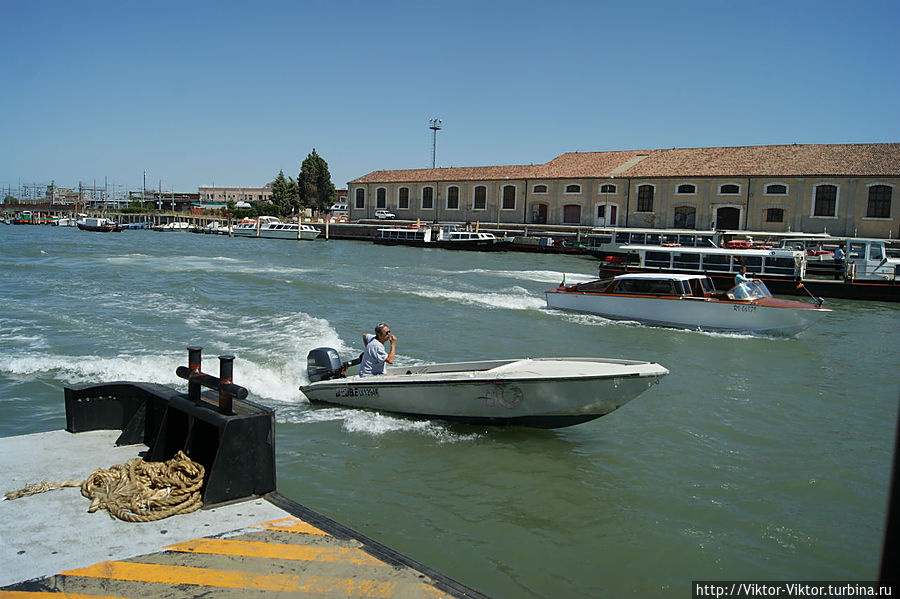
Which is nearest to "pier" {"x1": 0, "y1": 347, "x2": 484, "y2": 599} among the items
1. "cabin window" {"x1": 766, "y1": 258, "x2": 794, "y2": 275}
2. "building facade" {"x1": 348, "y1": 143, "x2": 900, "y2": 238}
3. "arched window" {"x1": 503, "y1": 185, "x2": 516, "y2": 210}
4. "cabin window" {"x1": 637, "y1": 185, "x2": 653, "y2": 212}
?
"cabin window" {"x1": 766, "y1": 258, "x2": 794, "y2": 275}

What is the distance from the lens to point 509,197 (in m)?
65.1

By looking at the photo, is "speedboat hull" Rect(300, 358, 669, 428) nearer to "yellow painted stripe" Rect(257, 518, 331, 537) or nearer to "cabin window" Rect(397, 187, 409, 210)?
"yellow painted stripe" Rect(257, 518, 331, 537)

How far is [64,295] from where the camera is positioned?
22.9 m

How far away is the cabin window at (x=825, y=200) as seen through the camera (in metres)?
46.9

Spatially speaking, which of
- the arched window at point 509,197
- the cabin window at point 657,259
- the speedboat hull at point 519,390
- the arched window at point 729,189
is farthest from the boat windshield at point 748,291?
the arched window at point 509,197

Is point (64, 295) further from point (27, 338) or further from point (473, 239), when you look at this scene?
point (473, 239)

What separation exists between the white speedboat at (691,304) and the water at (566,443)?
492mm

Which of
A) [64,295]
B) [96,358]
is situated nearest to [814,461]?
[96,358]

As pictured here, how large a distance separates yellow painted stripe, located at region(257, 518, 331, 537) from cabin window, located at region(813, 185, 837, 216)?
50611 mm

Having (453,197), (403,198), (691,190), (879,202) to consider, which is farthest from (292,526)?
(403,198)

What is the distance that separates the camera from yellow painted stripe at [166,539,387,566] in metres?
4.55

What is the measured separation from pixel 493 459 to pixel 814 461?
4.31 meters

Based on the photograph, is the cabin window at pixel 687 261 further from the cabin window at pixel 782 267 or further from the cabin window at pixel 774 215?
the cabin window at pixel 774 215

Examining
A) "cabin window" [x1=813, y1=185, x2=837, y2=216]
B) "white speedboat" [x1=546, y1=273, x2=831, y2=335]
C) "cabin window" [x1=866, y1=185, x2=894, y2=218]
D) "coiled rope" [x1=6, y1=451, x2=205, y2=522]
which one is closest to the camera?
"coiled rope" [x1=6, y1=451, x2=205, y2=522]
